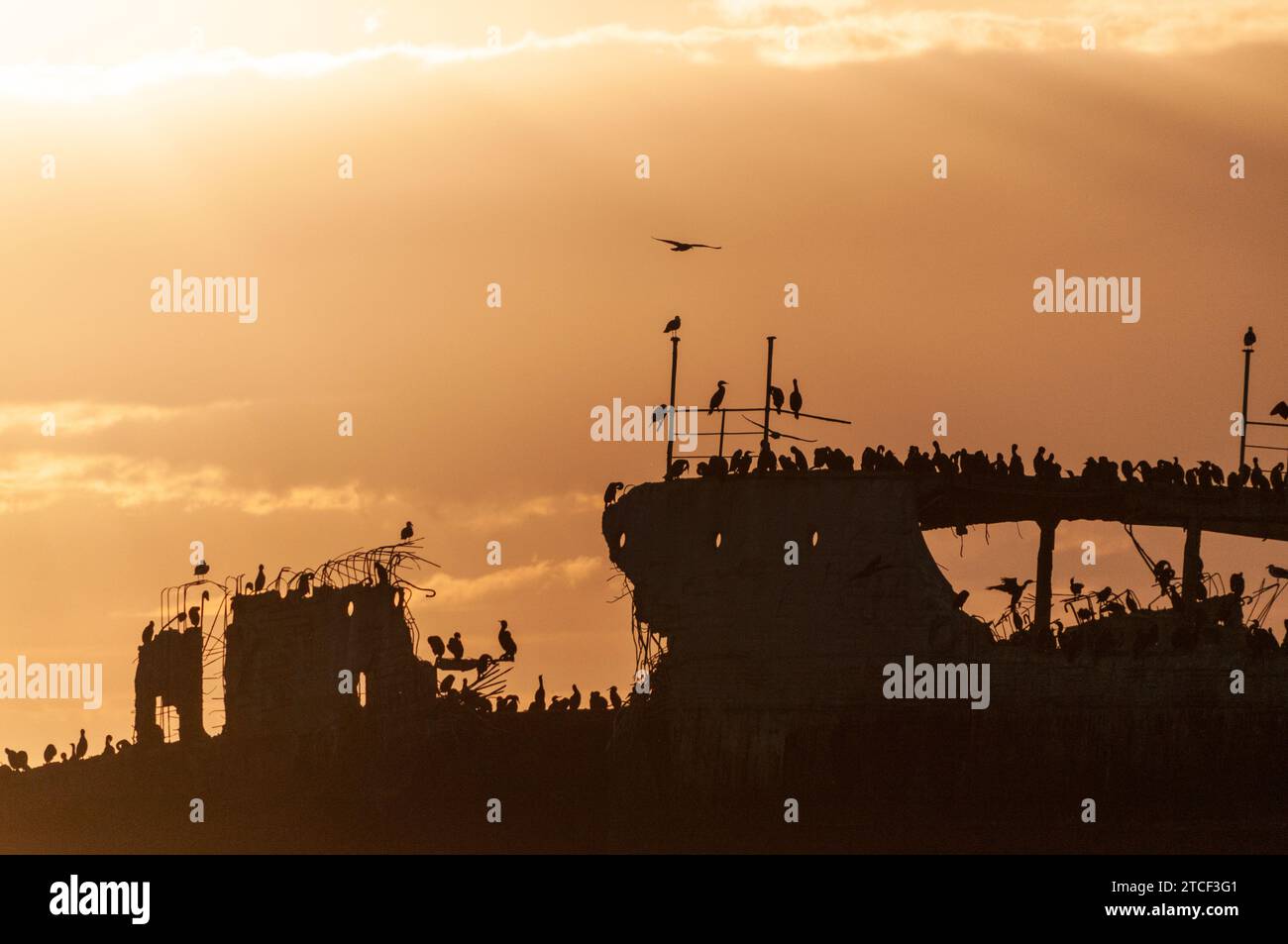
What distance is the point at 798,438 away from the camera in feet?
281

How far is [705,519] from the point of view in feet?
276

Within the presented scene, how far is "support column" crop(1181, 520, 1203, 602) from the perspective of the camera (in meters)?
84.2

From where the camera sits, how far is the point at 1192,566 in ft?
277

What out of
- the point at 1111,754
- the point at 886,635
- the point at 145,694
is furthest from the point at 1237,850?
the point at 145,694

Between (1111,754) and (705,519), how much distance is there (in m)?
11.4

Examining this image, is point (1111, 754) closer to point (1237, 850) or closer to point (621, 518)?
point (1237, 850)

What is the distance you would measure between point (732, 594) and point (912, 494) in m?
5.03

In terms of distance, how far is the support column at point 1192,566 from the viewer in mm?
84250
